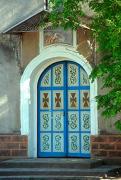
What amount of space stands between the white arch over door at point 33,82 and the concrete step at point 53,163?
830 mm

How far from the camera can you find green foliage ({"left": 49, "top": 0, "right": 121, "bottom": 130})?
36.3ft

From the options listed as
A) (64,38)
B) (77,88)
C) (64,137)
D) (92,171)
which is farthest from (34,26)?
(92,171)

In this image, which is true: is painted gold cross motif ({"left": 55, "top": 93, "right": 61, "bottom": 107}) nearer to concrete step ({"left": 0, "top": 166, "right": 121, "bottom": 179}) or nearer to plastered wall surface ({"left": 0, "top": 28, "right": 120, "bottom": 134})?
plastered wall surface ({"left": 0, "top": 28, "right": 120, "bottom": 134})

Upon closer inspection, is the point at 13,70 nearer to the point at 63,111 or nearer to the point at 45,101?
the point at 45,101

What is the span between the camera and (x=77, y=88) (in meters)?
14.8

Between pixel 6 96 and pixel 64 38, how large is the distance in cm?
215

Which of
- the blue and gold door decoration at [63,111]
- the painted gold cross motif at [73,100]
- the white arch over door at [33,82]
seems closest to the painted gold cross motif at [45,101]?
the blue and gold door decoration at [63,111]

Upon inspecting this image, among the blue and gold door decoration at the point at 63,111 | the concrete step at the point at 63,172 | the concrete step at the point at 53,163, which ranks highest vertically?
the blue and gold door decoration at the point at 63,111

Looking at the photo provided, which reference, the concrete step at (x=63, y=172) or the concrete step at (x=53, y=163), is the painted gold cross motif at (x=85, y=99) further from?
the concrete step at (x=63, y=172)

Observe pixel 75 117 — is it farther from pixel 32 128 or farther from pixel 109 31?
pixel 109 31

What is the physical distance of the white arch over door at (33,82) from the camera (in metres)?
14.6

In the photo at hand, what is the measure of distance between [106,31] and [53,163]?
383 centimetres

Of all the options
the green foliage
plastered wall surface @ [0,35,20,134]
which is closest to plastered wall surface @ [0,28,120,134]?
plastered wall surface @ [0,35,20,134]

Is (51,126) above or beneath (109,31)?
beneath
